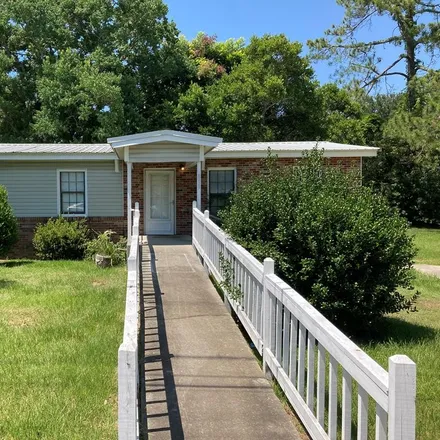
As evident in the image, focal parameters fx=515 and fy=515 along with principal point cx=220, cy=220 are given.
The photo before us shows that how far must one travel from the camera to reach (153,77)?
27312 millimetres

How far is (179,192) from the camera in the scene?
16.0 meters

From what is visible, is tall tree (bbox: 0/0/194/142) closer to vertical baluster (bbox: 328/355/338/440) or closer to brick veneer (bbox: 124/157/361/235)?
brick veneer (bbox: 124/157/361/235)

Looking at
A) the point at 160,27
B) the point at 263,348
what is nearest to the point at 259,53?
the point at 160,27

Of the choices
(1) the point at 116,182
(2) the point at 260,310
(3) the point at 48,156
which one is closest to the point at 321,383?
(2) the point at 260,310

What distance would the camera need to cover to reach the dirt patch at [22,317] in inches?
265

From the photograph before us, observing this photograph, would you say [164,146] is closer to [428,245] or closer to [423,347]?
[423,347]

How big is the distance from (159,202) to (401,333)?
10551mm

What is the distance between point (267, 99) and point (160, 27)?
7.45m

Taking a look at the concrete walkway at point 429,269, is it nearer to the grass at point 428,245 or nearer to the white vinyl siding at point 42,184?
the grass at point 428,245

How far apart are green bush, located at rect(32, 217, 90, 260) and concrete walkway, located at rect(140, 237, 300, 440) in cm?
674

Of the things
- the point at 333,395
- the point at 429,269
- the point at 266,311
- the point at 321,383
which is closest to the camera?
the point at 333,395

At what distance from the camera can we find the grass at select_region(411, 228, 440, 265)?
583 inches

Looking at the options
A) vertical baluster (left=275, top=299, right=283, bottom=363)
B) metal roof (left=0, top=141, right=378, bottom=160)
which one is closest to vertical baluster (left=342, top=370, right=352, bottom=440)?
vertical baluster (left=275, top=299, right=283, bottom=363)

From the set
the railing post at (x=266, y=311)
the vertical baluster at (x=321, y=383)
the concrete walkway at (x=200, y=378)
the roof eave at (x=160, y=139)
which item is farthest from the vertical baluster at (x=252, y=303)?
the roof eave at (x=160, y=139)
